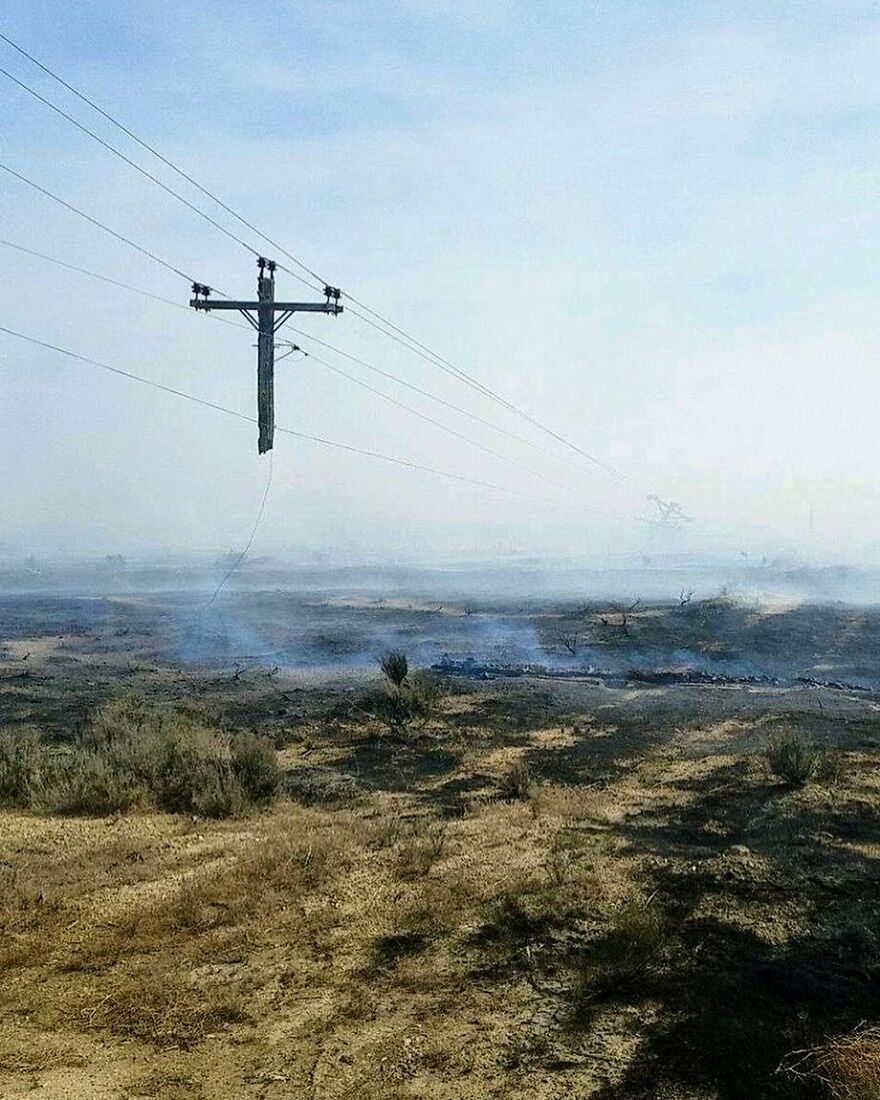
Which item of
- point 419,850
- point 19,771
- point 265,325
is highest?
point 265,325

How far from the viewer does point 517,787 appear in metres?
11.0

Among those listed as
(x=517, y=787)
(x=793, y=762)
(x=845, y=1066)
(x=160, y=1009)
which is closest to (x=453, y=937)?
(x=160, y=1009)

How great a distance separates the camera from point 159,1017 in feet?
16.6

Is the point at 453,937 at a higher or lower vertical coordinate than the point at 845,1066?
lower

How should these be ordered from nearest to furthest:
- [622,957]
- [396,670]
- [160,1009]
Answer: [160,1009], [622,957], [396,670]

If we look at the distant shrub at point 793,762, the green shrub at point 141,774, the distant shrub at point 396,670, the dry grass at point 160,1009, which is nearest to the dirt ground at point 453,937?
the dry grass at point 160,1009

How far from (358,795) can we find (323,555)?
167 metres

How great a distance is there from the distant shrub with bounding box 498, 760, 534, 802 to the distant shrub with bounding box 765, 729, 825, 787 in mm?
3718

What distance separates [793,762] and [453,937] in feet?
23.3

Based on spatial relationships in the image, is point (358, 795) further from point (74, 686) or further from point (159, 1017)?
point (74, 686)

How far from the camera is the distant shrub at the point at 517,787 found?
10789 millimetres

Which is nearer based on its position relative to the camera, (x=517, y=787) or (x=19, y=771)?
(x=19, y=771)

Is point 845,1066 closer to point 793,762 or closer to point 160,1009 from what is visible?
point 160,1009

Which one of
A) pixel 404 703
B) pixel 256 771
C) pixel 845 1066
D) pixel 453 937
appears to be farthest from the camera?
pixel 404 703
